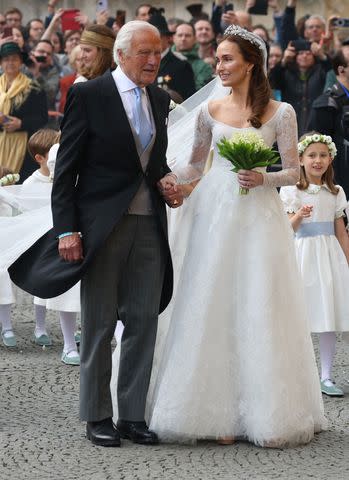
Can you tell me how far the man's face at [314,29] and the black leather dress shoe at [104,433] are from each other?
889 cm

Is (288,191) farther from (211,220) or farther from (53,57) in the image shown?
(53,57)

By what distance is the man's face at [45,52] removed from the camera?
15289mm

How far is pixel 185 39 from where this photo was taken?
1455 cm

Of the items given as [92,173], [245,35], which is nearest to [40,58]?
[245,35]

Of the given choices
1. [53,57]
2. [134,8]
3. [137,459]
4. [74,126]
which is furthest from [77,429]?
[134,8]

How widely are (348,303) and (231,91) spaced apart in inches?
81.0

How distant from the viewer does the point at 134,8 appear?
1777 centimetres

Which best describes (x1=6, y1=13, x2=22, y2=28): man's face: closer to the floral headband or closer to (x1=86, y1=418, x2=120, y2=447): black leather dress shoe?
the floral headband

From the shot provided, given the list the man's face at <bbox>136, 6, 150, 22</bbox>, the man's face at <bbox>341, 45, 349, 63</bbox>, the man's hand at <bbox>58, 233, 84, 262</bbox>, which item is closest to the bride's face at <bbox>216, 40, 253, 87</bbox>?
the man's hand at <bbox>58, 233, 84, 262</bbox>

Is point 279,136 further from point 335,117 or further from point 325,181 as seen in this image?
point 335,117

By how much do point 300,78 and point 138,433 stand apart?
26.8ft

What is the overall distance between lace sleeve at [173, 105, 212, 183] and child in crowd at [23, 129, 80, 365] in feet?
7.61

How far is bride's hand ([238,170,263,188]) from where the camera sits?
6.37 metres

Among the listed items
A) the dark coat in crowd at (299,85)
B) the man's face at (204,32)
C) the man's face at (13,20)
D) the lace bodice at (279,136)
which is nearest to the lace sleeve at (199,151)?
the lace bodice at (279,136)
